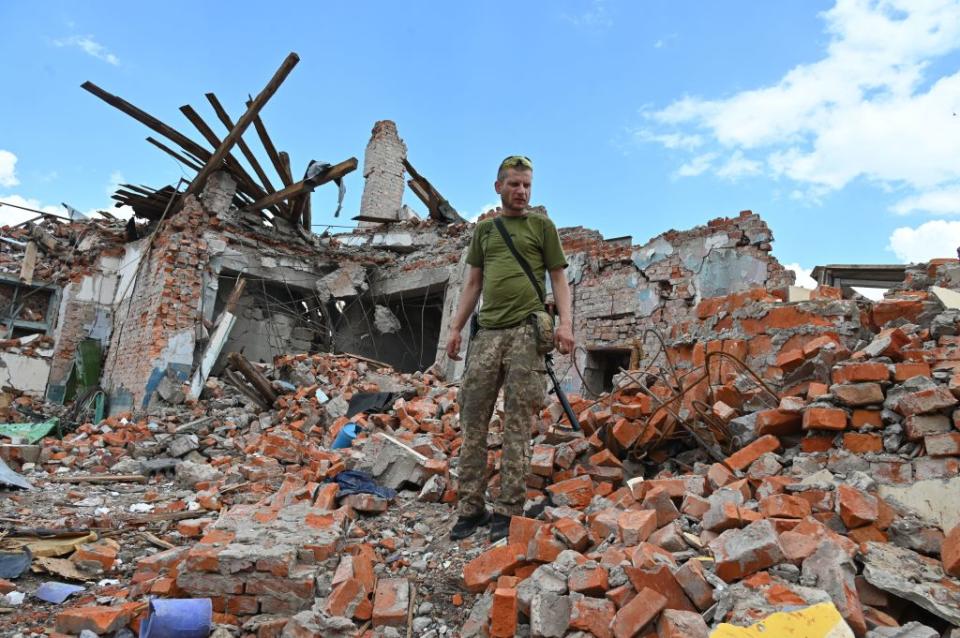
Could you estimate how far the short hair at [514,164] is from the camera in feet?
9.37

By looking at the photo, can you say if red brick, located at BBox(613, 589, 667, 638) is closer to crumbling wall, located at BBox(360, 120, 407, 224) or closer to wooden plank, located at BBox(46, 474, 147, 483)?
wooden plank, located at BBox(46, 474, 147, 483)

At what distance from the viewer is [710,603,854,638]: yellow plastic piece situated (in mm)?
1505

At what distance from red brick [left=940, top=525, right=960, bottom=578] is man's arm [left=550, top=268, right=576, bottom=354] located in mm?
1493

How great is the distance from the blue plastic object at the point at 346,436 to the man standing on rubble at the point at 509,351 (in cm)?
235

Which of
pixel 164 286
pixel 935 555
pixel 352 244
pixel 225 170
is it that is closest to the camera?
pixel 935 555

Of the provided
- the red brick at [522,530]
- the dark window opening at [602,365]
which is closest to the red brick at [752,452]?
the red brick at [522,530]

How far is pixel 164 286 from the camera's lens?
361 inches

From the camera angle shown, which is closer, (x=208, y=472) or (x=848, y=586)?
(x=848, y=586)

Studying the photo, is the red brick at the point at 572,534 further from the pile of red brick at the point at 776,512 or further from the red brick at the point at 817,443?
the red brick at the point at 817,443

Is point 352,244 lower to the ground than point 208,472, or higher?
higher

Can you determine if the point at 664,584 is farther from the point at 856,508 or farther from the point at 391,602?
the point at 391,602

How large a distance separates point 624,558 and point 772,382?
6.19ft

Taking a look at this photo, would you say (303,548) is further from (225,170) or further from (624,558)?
(225,170)

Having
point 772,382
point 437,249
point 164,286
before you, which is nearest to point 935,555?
point 772,382
